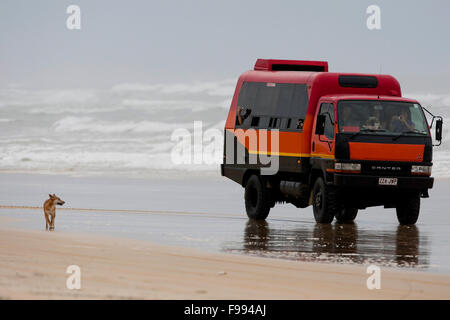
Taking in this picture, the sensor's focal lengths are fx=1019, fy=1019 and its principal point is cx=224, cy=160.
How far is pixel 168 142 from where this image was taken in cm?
7306

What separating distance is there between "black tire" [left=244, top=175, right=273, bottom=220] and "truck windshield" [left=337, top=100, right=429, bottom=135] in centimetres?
317

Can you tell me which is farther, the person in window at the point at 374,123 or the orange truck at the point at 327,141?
the person in window at the point at 374,123

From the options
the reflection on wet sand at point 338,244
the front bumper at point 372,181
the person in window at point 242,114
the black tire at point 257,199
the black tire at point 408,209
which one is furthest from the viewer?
the person in window at point 242,114

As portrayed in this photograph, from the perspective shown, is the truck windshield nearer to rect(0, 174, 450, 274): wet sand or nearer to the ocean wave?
rect(0, 174, 450, 274): wet sand

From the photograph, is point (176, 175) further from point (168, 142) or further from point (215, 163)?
point (168, 142)

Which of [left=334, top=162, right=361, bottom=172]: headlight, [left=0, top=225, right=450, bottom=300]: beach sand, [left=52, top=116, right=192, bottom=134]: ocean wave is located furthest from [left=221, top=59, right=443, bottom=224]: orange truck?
[left=52, top=116, right=192, bottom=134]: ocean wave

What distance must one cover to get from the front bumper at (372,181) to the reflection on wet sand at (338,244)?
0.83 meters

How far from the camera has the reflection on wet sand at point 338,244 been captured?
13984mm

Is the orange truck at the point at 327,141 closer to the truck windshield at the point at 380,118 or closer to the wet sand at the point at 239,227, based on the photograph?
the truck windshield at the point at 380,118

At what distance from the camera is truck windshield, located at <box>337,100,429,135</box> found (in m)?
19.4

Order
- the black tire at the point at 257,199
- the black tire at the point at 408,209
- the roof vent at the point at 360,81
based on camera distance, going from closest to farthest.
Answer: the black tire at the point at 408,209 < the roof vent at the point at 360,81 < the black tire at the point at 257,199

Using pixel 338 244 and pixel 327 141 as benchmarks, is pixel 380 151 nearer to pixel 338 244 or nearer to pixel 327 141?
pixel 327 141

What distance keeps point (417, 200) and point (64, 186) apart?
1610 cm

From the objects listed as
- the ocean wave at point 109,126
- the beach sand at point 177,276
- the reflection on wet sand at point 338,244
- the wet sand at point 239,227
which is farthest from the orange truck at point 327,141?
the ocean wave at point 109,126
